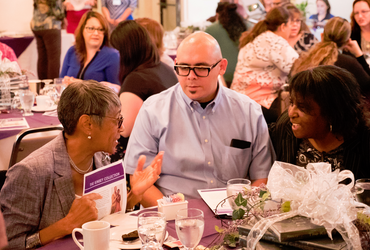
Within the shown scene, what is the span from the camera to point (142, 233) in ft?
4.06

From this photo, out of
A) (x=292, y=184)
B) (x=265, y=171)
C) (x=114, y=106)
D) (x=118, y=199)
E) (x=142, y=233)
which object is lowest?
(x=265, y=171)

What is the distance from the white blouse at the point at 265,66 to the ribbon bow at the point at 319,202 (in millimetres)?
2825

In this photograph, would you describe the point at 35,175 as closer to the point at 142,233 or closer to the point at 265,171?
the point at 142,233

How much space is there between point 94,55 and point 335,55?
97.3 inches

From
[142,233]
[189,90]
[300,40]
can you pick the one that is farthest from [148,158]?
[300,40]

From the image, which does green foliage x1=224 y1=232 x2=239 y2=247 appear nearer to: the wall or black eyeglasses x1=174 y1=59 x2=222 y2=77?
black eyeglasses x1=174 y1=59 x2=222 y2=77

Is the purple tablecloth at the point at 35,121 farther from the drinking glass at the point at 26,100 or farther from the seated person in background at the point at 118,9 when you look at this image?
the seated person in background at the point at 118,9

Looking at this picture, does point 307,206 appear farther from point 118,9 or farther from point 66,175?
point 118,9

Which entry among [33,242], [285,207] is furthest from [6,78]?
[285,207]

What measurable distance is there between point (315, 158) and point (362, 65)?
2690mm

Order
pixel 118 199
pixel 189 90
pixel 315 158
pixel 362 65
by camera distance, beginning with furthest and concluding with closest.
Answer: pixel 362 65
pixel 189 90
pixel 315 158
pixel 118 199

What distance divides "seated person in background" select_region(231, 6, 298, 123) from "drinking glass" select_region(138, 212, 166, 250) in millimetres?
2878

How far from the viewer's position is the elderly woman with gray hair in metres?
1.50

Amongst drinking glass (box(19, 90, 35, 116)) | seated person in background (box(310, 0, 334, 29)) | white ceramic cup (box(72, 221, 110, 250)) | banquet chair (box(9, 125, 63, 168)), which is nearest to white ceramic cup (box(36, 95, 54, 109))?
drinking glass (box(19, 90, 35, 116))
